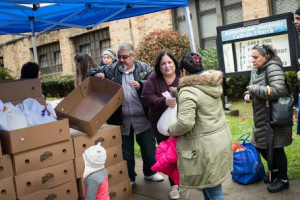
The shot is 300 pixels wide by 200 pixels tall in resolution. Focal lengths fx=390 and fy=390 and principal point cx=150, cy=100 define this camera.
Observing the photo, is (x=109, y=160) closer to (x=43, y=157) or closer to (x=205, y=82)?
(x=43, y=157)

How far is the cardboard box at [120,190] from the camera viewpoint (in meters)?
4.25

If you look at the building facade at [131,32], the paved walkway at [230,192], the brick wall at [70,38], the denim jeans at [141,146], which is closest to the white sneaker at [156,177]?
the paved walkway at [230,192]

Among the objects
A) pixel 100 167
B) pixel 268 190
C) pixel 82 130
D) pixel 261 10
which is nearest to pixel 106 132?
pixel 82 130

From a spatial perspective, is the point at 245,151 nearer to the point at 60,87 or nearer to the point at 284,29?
the point at 284,29

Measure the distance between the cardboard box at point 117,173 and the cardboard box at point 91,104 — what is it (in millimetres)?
508

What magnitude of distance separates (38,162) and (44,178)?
17 centimetres

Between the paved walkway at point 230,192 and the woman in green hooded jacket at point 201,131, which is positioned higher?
the woman in green hooded jacket at point 201,131

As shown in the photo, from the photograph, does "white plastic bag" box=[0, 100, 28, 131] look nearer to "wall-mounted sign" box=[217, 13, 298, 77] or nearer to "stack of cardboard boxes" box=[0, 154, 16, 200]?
"stack of cardboard boxes" box=[0, 154, 16, 200]

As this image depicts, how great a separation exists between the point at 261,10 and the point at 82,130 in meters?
8.59

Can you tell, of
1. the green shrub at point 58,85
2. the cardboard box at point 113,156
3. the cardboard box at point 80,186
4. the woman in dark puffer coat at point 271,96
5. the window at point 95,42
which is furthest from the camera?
the green shrub at point 58,85

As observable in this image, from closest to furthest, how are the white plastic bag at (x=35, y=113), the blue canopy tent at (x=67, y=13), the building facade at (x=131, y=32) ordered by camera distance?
1. the white plastic bag at (x=35, y=113)
2. the blue canopy tent at (x=67, y=13)
3. the building facade at (x=131, y=32)

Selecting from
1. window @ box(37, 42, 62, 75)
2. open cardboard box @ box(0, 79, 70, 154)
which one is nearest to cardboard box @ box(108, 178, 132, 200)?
open cardboard box @ box(0, 79, 70, 154)

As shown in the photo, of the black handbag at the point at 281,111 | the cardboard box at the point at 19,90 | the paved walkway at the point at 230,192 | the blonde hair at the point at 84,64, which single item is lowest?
the paved walkway at the point at 230,192

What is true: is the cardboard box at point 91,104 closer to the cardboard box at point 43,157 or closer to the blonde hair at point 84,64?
the cardboard box at point 43,157
